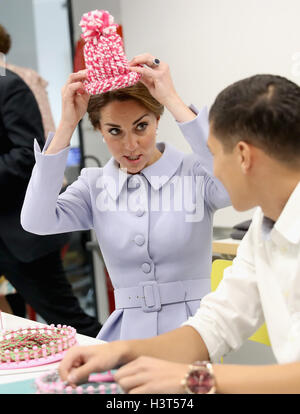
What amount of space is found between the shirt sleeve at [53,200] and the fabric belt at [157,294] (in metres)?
0.29

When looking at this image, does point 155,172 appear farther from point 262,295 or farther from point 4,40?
point 4,40

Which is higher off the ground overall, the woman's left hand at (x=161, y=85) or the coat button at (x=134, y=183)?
the woman's left hand at (x=161, y=85)

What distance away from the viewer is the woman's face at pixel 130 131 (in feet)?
5.63

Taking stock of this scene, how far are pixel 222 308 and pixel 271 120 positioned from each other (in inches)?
17.2

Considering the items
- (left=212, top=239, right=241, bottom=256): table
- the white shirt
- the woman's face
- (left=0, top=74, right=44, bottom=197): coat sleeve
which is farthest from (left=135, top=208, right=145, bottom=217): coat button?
(left=0, top=74, right=44, bottom=197): coat sleeve

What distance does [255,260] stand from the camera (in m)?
1.20

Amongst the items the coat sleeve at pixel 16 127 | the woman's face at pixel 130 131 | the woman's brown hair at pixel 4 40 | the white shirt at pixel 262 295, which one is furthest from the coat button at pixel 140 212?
the woman's brown hair at pixel 4 40

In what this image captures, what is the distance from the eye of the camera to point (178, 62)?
3535 mm

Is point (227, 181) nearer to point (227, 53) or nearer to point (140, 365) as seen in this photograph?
point (140, 365)

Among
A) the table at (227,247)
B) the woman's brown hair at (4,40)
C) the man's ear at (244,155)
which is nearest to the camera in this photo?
the man's ear at (244,155)

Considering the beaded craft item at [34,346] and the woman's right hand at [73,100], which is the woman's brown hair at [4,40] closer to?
the woman's right hand at [73,100]

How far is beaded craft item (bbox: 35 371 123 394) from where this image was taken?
1000mm

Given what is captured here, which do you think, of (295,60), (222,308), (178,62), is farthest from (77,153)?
(222,308)

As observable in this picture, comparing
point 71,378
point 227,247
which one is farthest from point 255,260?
→ point 227,247
